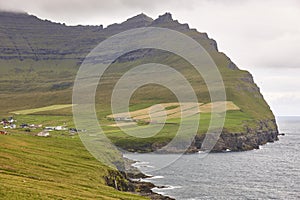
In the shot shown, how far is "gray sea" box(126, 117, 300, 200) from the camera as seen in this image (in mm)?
114812

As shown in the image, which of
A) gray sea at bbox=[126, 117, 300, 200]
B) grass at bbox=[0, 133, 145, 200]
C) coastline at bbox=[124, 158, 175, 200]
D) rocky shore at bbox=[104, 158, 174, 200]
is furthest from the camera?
gray sea at bbox=[126, 117, 300, 200]

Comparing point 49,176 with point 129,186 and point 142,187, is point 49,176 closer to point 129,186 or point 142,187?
point 129,186

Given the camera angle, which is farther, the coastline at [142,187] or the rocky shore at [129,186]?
the coastline at [142,187]

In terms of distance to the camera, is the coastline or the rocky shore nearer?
the rocky shore

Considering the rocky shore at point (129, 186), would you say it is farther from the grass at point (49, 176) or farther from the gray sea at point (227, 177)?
the gray sea at point (227, 177)

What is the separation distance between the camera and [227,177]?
14500 cm

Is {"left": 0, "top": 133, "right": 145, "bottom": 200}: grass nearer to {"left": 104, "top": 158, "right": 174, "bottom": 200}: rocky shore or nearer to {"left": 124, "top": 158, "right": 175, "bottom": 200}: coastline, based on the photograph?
{"left": 104, "top": 158, "right": 174, "bottom": 200}: rocky shore

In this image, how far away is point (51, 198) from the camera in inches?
2078

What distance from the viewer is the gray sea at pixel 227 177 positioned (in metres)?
115

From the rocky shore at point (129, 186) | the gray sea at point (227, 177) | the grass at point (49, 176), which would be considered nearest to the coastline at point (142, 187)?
the rocky shore at point (129, 186)

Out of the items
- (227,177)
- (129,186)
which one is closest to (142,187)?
(129,186)

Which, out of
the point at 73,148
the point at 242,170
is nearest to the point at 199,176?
the point at 242,170

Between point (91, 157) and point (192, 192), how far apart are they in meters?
30.1

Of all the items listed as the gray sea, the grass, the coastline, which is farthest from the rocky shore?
the gray sea
